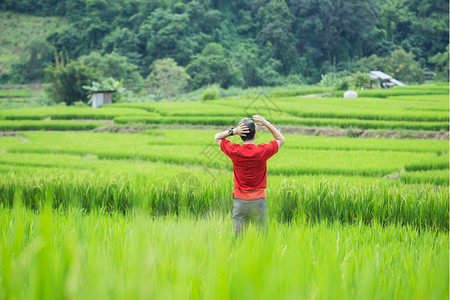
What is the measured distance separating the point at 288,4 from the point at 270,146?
49991mm

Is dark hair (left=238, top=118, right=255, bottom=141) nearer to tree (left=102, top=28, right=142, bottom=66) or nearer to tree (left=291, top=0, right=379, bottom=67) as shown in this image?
tree (left=102, top=28, right=142, bottom=66)

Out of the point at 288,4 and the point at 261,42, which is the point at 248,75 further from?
the point at 288,4

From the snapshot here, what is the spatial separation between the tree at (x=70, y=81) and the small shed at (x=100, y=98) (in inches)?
120

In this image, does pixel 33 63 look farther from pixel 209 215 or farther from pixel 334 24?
pixel 209 215

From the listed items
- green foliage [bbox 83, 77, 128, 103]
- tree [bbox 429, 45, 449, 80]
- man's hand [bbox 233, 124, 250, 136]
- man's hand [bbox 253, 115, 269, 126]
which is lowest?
man's hand [bbox 233, 124, 250, 136]

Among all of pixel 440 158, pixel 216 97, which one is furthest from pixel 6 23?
pixel 440 158

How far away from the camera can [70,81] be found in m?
25.2

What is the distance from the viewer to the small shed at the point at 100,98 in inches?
828

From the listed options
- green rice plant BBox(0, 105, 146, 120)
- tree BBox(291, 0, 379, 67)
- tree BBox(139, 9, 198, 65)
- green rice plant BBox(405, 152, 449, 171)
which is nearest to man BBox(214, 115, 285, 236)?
green rice plant BBox(405, 152, 449, 171)

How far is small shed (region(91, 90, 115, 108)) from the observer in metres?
21.0

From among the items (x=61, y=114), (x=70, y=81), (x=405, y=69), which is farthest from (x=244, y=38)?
(x=61, y=114)

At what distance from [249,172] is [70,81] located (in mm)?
24333

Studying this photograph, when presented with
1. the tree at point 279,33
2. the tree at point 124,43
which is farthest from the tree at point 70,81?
the tree at point 279,33

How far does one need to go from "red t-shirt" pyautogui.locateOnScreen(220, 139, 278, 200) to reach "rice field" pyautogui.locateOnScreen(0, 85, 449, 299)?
37cm
